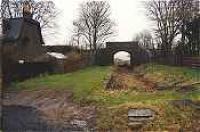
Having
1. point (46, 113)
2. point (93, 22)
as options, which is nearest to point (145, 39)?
point (93, 22)

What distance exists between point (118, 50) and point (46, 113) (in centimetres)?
3790

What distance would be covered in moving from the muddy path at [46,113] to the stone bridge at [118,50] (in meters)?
32.5

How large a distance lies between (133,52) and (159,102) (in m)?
38.1

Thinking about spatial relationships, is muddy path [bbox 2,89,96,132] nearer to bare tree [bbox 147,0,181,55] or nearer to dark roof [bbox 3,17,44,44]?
dark roof [bbox 3,17,44,44]

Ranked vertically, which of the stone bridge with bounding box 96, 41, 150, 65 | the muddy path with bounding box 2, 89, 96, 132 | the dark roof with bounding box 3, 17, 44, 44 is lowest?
the muddy path with bounding box 2, 89, 96, 132

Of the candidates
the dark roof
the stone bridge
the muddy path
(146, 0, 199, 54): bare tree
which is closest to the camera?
the muddy path

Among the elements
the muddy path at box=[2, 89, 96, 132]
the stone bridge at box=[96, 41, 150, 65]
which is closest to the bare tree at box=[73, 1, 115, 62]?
the stone bridge at box=[96, 41, 150, 65]

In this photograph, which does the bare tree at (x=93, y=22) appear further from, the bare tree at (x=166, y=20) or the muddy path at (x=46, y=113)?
the muddy path at (x=46, y=113)

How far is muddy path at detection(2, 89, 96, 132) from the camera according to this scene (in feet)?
43.5

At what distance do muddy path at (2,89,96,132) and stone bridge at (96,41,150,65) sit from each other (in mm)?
32487

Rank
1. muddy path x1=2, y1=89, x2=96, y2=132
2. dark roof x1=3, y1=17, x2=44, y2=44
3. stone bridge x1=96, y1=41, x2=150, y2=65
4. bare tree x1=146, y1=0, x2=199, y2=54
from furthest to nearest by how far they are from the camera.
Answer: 1. stone bridge x1=96, y1=41, x2=150, y2=65
2. bare tree x1=146, y1=0, x2=199, y2=54
3. dark roof x1=3, y1=17, x2=44, y2=44
4. muddy path x1=2, y1=89, x2=96, y2=132

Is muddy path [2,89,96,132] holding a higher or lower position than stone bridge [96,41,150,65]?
lower

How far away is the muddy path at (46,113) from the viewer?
13.3 meters

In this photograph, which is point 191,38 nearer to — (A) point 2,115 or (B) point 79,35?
A: (B) point 79,35
